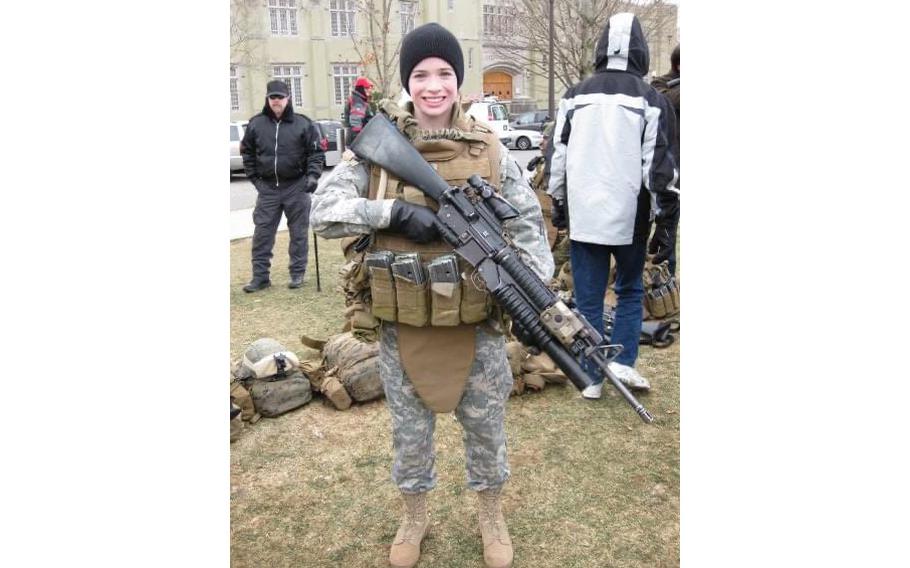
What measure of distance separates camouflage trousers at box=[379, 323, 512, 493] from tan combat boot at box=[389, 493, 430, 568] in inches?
2.8

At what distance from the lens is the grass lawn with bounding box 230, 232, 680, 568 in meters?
2.63

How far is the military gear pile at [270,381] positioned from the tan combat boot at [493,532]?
1.59 metres

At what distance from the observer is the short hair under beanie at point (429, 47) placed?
2.18 m

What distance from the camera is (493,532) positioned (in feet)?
8.43

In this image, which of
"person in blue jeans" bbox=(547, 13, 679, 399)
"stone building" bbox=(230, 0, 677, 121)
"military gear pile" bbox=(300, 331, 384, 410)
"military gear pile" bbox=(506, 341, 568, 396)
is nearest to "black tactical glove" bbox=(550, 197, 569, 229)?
"person in blue jeans" bbox=(547, 13, 679, 399)

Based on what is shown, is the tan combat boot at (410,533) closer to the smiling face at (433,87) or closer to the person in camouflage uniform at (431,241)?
the person in camouflage uniform at (431,241)

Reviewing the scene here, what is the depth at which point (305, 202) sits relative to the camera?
6.62m

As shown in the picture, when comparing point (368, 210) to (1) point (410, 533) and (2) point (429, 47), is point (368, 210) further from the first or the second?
(1) point (410, 533)

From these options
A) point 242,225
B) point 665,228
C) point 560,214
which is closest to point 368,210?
point 560,214

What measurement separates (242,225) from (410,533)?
815 centimetres

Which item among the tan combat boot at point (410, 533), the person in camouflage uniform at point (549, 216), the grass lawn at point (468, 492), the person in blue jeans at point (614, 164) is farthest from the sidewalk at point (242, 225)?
the tan combat boot at point (410, 533)

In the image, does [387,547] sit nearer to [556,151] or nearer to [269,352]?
[269,352]

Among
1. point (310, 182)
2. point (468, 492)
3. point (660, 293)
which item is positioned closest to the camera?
point (468, 492)

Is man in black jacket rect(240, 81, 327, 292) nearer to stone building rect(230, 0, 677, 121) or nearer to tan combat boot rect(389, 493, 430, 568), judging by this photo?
tan combat boot rect(389, 493, 430, 568)
